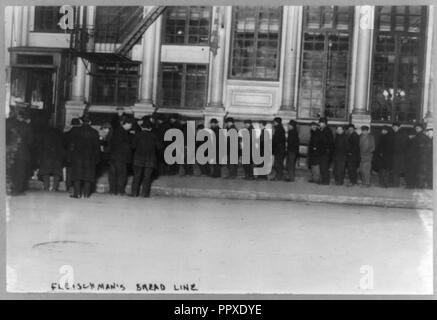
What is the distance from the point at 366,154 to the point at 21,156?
6.55 m

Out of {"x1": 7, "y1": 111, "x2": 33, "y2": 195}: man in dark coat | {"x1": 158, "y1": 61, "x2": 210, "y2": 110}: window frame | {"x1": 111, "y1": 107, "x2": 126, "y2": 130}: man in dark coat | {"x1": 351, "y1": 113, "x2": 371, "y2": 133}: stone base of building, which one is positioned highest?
{"x1": 158, "y1": 61, "x2": 210, "y2": 110}: window frame

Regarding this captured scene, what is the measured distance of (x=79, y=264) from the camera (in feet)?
23.5

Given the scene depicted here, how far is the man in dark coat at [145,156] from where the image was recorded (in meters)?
9.81

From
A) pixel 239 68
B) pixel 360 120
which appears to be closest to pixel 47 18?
pixel 239 68

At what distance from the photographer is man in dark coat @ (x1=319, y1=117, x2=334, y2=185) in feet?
32.1

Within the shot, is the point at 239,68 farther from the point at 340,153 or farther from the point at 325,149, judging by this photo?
the point at 340,153

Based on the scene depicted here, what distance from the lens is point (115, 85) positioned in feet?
37.1

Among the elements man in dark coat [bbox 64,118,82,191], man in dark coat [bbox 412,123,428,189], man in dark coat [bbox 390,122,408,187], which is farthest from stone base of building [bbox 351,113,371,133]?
man in dark coat [bbox 64,118,82,191]

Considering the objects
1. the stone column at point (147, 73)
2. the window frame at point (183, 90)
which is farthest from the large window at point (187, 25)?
the window frame at point (183, 90)

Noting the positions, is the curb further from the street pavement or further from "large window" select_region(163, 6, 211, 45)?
"large window" select_region(163, 6, 211, 45)

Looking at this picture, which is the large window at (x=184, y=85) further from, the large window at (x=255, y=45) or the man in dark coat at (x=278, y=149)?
the man in dark coat at (x=278, y=149)

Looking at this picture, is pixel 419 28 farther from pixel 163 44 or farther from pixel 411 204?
pixel 163 44

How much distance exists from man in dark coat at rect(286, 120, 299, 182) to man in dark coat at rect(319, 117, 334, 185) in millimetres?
504

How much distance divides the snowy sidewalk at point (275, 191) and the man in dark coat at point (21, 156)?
53 centimetres
